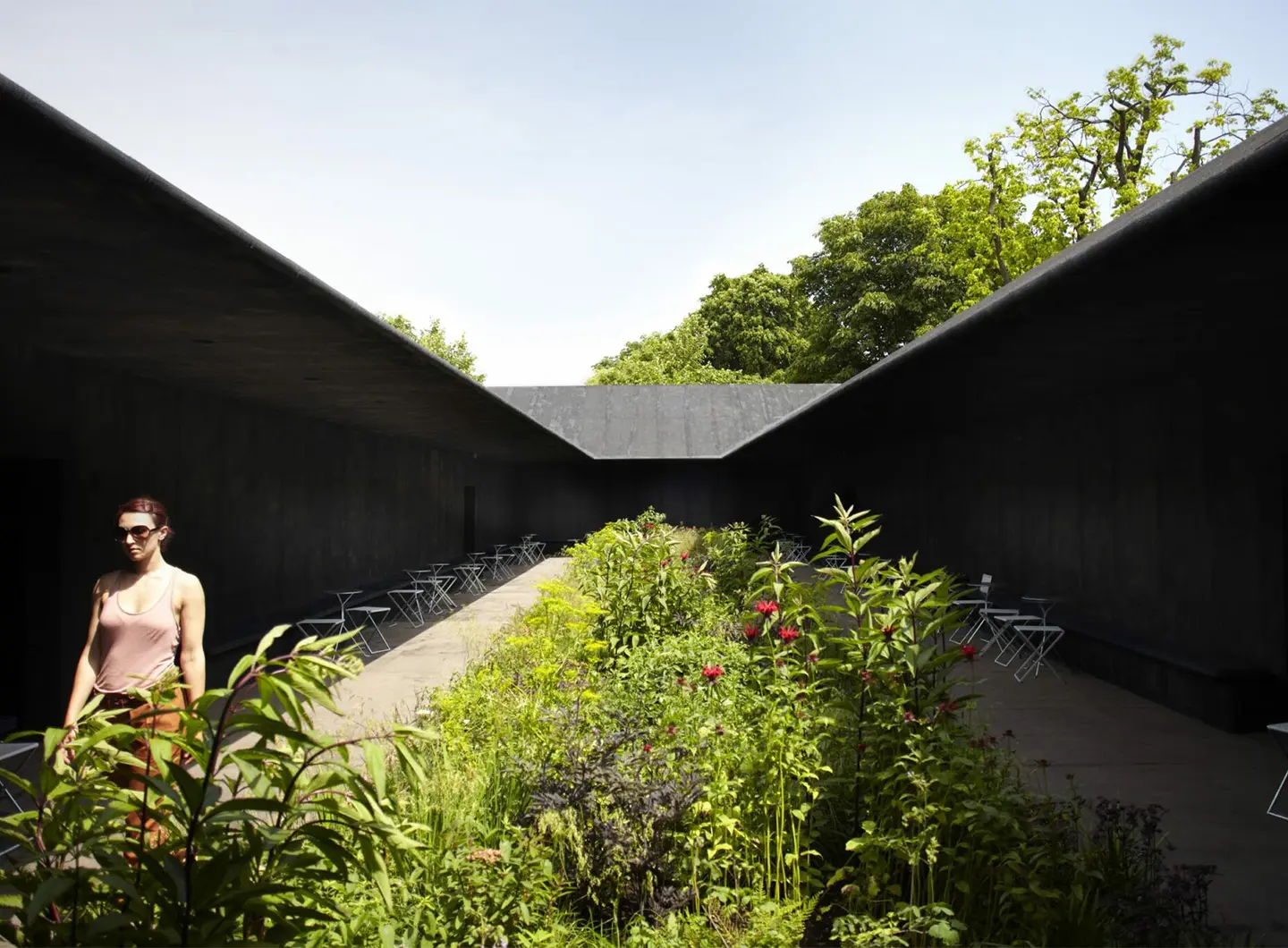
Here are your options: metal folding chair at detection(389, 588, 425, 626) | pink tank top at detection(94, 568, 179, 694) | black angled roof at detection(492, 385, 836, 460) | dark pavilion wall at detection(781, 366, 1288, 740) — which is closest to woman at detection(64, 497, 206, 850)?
pink tank top at detection(94, 568, 179, 694)

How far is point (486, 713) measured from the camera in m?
4.57

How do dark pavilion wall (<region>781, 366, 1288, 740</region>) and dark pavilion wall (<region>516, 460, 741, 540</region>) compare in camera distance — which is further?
dark pavilion wall (<region>516, 460, 741, 540</region>)

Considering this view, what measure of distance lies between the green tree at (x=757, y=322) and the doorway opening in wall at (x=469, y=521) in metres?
23.6

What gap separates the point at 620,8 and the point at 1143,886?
796 centimetres

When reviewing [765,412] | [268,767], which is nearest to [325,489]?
[268,767]

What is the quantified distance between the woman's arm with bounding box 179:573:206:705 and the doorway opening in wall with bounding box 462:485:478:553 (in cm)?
1618

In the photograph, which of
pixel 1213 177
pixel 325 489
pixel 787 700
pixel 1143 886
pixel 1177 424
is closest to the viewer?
pixel 1213 177

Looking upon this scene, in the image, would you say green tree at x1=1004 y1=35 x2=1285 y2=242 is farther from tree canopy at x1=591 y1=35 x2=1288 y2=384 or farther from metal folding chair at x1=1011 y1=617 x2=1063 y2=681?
metal folding chair at x1=1011 y1=617 x2=1063 y2=681

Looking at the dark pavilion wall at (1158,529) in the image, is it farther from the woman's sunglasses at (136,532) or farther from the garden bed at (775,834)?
the woman's sunglasses at (136,532)

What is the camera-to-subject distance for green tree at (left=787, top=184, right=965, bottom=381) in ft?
104

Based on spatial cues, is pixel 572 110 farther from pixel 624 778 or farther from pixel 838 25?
pixel 624 778

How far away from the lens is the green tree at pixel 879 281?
31.6 meters

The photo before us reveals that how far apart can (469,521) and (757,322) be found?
81.8 feet

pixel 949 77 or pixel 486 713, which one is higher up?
pixel 949 77
